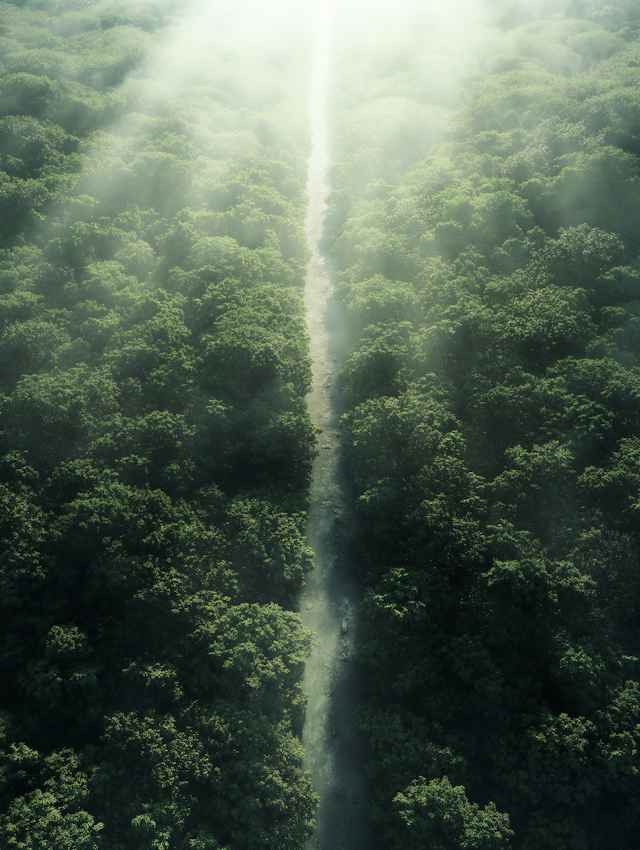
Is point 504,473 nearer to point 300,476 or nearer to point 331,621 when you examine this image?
point 300,476

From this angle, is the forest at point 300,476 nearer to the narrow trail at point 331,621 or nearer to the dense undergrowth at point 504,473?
the dense undergrowth at point 504,473

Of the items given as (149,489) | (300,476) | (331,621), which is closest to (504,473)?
(300,476)

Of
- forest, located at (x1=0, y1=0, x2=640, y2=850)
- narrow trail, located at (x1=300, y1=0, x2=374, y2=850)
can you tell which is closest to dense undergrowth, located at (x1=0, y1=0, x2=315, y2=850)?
forest, located at (x1=0, y1=0, x2=640, y2=850)

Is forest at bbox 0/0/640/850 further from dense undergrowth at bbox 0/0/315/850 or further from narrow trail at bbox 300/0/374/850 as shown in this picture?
narrow trail at bbox 300/0/374/850

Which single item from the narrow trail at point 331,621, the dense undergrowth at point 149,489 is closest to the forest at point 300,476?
the dense undergrowth at point 149,489

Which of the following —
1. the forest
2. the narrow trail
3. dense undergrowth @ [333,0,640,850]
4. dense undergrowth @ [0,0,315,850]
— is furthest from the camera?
the narrow trail
